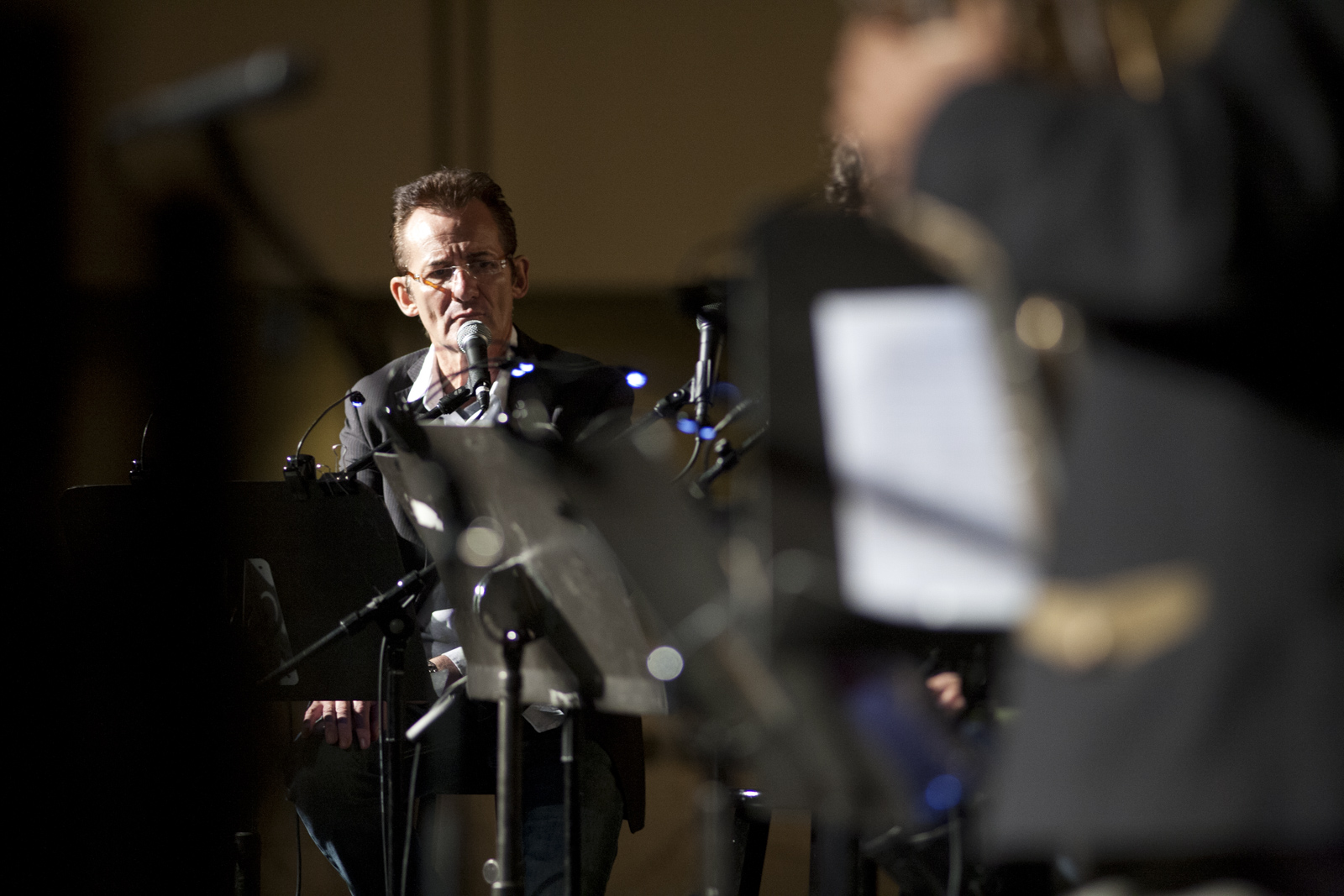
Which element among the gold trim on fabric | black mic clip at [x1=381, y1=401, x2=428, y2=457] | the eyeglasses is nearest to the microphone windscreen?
black mic clip at [x1=381, y1=401, x2=428, y2=457]

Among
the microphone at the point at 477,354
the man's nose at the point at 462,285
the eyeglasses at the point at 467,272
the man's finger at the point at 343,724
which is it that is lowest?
the man's finger at the point at 343,724

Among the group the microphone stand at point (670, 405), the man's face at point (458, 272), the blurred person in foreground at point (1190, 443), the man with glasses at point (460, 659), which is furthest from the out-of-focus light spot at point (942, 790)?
the man's face at point (458, 272)

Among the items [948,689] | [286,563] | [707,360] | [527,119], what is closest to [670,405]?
[707,360]

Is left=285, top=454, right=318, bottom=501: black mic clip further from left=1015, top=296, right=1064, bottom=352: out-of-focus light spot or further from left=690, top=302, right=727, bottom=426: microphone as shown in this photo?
left=1015, top=296, right=1064, bottom=352: out-of-focus light spot

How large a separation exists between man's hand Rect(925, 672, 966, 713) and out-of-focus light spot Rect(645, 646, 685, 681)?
341 mm

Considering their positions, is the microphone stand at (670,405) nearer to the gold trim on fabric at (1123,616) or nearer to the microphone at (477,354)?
the microphone at (477,354)

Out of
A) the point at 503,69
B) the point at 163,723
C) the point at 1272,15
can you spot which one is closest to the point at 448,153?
the point at 503,69

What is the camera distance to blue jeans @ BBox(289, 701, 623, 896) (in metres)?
2.23

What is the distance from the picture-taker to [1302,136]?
2.19 feet

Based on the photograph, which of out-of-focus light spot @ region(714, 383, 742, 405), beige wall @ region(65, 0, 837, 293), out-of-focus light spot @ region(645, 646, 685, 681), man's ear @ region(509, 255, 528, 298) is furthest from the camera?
beige wall @ region(65, 0, 837, 293)

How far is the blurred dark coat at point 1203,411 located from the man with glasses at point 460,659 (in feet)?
4.23

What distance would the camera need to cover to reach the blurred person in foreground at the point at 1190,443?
2.15 feet

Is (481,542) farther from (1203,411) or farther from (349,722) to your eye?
(1203,411)

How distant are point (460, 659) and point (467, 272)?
0.82m
